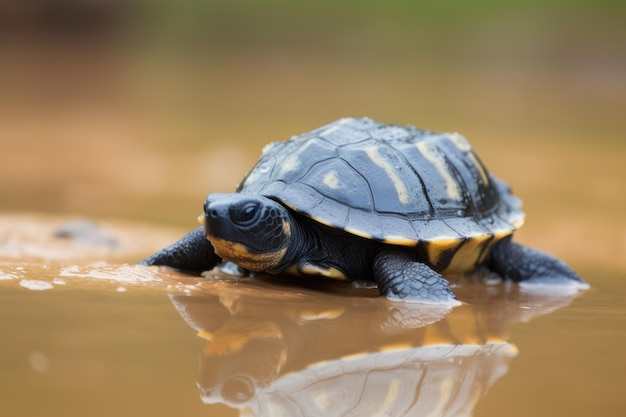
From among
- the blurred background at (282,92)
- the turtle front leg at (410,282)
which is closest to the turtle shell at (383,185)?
the turtle front leg at (410,282)

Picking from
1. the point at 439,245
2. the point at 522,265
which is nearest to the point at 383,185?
the point at 439,245

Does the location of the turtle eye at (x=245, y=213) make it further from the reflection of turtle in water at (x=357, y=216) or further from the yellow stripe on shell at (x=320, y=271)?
the yellow stripe on shell at (x=320, y=271)

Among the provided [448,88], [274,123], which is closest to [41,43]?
[274,123]

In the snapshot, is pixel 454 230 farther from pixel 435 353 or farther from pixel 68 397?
pixel 68 397

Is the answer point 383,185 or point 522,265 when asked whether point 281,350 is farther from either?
point 522,265

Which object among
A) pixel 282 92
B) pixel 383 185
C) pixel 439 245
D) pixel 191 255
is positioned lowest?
pixel 191 255
